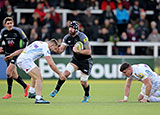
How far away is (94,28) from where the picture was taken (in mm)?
22141

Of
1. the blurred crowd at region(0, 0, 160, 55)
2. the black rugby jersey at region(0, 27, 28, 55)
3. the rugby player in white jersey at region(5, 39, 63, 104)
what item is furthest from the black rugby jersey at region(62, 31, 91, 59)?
the blurred crowd at region(0, 0, 160, 55)

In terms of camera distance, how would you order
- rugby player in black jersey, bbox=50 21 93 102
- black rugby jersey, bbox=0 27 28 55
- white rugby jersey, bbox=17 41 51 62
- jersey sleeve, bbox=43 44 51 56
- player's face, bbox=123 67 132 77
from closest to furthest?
jersey sleeve, bbox=43 44 51 56
white rugby jersey, bbox=17 41 51 62
player's face, bbox=123 67 132 77
rugby player in black jersey, bbox=50 21 93 102
black rugby jersey, bbox=0 27 28 55

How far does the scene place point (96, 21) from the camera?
72.7ft

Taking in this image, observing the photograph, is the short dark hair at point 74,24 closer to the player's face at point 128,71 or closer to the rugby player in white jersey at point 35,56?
the rugby player in white jersey at point 35,56

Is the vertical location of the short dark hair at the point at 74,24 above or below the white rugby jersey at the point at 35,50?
above

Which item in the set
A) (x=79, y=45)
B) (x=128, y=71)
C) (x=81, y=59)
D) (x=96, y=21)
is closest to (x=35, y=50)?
(x=79, y=45)

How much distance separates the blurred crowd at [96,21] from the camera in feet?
71.8

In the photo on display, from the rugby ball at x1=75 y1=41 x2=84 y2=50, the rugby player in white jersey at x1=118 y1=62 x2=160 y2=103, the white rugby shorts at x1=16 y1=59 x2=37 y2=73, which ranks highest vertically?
the rugby ball at x1=75 y1=41 x2=84 y2=50

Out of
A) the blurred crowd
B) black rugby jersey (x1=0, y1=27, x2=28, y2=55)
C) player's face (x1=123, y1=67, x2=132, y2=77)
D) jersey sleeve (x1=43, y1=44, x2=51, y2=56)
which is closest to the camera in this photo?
jersey sleeve (x1=43, y1=44, x2=51, y2=56)

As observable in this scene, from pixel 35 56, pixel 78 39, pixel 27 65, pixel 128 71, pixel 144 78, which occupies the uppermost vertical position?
pixel 78 39

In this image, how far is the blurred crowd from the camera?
21875mm

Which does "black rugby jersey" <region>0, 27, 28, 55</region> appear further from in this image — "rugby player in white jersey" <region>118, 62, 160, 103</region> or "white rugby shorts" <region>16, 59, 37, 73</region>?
"rugby player in white jersey" <region>118, 62, 160, 103</region>

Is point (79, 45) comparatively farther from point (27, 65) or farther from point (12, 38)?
point (12, 38)

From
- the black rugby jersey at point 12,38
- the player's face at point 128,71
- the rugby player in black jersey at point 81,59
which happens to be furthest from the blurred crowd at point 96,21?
the player's face at point 128,71
